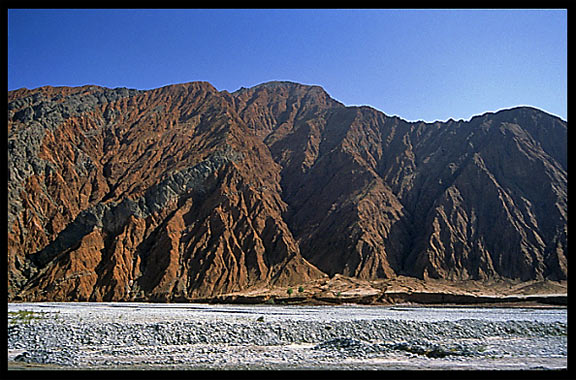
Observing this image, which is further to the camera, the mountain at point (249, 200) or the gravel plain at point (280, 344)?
the mountain at point (249, 200)

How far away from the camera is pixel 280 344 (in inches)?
822

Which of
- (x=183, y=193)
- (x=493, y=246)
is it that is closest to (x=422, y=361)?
(x=493, y=246)

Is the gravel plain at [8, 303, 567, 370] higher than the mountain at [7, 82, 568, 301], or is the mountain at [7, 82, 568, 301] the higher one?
the mountain at [7, 82, 568, 301]

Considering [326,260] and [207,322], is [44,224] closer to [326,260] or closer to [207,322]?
[326,260]

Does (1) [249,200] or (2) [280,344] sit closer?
(2) [280,344]

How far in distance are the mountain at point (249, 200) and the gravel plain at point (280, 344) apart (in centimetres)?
3096

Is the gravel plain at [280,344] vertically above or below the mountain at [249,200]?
below

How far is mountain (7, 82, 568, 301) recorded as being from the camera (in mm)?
55219

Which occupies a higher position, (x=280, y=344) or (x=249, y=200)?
(x=249, y=200)

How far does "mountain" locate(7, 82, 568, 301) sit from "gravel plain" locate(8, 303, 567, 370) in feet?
102

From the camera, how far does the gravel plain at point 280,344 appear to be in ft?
55.4

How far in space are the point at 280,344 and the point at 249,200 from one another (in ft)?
150

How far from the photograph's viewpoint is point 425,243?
61125 mm

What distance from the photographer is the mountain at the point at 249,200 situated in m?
55.2
